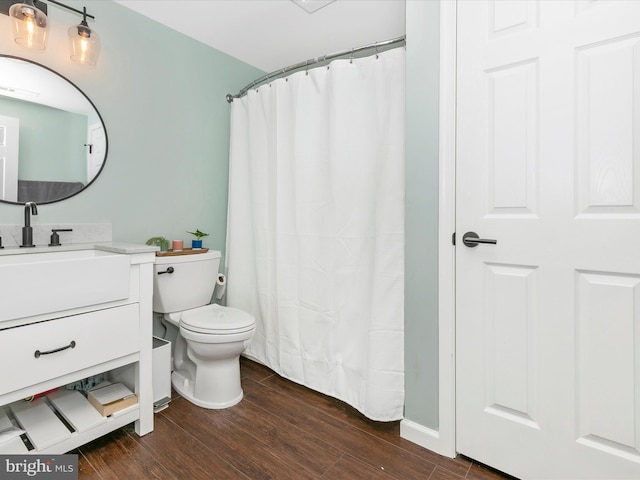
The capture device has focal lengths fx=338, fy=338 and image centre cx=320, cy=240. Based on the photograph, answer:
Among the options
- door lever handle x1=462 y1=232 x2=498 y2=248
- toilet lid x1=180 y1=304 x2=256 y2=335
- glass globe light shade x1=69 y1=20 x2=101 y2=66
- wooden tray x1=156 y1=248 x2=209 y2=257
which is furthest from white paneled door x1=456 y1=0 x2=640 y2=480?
glass globe light shade x1=69 y1=20 x2=101 y2=66

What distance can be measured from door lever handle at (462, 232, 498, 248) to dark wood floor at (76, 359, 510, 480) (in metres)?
0.90

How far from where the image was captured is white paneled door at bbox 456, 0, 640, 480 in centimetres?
110

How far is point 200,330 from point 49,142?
47.8 inches

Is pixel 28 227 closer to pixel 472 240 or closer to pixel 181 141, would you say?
pixel 181 141

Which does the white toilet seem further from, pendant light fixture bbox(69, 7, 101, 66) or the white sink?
pendant light fixture bbox(69, 7, 101, 66)

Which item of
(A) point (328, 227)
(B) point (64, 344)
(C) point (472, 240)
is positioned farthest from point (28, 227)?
(C) point (472, 240)

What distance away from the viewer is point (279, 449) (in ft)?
4.79

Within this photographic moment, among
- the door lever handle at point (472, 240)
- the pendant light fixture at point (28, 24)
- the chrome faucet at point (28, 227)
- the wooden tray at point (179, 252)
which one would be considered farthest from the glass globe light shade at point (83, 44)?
the door lever handle at point (472, 240)

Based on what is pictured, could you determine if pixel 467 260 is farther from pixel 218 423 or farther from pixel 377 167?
pixel 218 423

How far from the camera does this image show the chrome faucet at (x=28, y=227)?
5.06 ft

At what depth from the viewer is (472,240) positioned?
135cm

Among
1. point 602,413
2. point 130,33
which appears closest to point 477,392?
point 602,413

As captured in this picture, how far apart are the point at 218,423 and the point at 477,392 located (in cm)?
120

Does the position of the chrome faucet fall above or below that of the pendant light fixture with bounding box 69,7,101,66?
below
